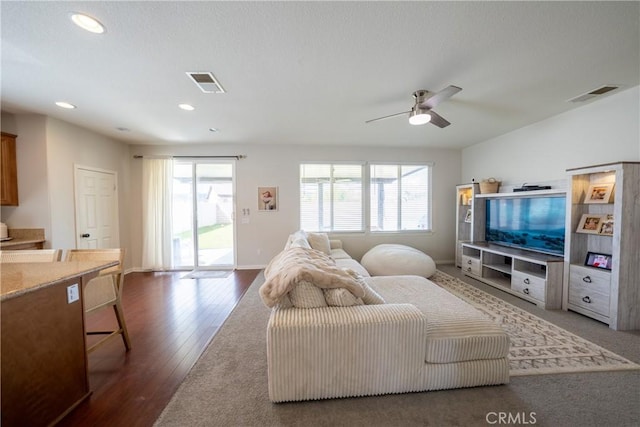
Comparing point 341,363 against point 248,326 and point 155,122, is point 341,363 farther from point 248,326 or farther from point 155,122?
point 155,122

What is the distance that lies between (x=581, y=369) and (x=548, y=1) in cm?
262

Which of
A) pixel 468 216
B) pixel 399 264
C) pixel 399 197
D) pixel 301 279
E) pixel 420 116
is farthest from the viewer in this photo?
pixel 399 197

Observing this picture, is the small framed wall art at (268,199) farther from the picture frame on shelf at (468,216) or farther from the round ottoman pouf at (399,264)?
the picture frame on shelf at (468,216)

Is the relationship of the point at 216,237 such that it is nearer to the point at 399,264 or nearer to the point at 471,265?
the point at 399,264

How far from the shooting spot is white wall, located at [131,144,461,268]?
192 inches

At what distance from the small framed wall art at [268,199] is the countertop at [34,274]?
10.6ft

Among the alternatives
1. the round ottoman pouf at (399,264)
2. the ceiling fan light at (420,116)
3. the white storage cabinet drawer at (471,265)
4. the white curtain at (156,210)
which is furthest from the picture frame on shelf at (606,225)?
the white curtain at (156,210)

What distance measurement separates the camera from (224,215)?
499 cm

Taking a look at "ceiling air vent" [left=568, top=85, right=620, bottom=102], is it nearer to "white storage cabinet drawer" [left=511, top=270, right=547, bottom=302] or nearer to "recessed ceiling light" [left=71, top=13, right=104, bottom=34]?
"white storage cabinet drawer" [left=511, top=270, right=547, bottom=302]

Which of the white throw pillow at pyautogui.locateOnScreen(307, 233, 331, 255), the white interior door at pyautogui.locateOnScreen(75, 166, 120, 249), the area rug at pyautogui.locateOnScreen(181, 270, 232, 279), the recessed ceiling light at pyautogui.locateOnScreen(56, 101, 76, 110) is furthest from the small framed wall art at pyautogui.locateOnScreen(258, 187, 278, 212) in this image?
the recessed ceiling light at pyautogui.locateOnScreen(56, 101, 76, 110)

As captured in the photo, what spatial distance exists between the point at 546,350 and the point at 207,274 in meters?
4.87

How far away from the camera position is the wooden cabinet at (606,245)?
242 centimetres

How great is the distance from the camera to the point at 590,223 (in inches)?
109

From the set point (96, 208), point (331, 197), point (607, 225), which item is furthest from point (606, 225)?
point (96, 208)
